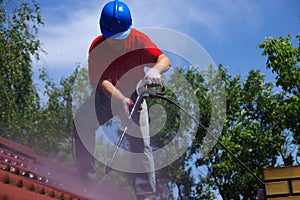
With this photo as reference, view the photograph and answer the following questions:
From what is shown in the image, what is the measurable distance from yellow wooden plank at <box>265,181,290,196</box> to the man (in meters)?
0.85

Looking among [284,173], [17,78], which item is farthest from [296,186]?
[17,78]

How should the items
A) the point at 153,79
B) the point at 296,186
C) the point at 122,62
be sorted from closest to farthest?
the point at 296,186
the point at 153,79
the point at 122,62

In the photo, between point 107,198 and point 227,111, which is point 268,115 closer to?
point 227,111

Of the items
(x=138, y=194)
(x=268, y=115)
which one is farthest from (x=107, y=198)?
(x=268, y=115)

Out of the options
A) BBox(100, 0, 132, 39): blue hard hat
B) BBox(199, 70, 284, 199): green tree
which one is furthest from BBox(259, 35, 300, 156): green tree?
BBox(100, 0, 132, 39): blue hard hat

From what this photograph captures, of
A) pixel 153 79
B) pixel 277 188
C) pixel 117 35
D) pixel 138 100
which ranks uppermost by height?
pixel 117 35

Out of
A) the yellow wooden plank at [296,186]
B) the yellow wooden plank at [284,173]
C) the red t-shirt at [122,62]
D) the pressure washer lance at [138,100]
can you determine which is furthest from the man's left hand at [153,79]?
the yellow wooden plank at [296,186]

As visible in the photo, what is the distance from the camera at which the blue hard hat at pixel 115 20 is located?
380 cm

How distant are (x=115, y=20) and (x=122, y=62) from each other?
0.34 m

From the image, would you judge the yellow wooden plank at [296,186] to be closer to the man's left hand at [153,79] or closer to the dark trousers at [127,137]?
the dark trousers at [127,137]

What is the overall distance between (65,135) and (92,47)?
70.7 feet

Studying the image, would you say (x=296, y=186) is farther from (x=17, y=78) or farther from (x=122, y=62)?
(x=17, y=78)

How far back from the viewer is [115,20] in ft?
12.5

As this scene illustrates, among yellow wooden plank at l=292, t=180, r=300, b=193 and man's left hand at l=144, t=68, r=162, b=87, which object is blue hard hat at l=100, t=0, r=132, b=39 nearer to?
man's left hand at l=144, t=68, r=162, b=87
